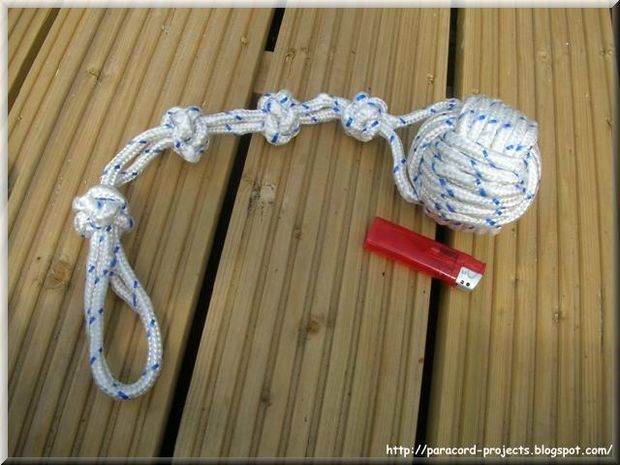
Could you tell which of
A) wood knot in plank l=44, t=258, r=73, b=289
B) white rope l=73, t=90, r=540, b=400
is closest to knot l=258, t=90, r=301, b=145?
white rope l=73, t=90, r=540, b=400

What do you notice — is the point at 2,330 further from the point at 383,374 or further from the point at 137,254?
→ the point at 383,374

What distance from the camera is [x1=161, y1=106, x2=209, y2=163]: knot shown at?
1.97 ft

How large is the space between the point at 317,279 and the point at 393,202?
133 mm

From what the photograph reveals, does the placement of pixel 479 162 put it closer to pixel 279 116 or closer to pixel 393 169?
pixel 393 169

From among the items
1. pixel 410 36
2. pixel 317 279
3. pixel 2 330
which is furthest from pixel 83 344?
pixel 410 36

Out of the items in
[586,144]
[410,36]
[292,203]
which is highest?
[410,36]

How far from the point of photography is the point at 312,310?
0.58 meters

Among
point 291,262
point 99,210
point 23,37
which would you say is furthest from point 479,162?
point 23,37

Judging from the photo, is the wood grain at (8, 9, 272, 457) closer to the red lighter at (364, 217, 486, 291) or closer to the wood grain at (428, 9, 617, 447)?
the red lighter at (364, 217, 486, 291)

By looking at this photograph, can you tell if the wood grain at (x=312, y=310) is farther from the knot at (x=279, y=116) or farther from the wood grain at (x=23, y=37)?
the wood grain at (x=23, y=37)

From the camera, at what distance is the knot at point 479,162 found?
0.53 meters

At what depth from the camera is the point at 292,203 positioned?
24.6 inches

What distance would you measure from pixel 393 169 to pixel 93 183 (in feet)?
1.14

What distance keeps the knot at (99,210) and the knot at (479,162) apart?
0.32 metres
